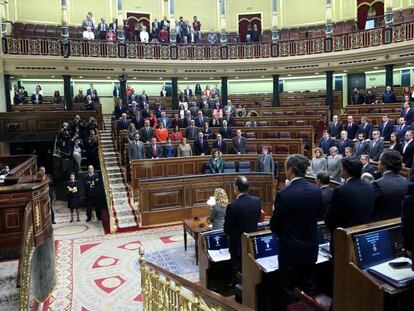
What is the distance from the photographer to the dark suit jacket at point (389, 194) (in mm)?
2809

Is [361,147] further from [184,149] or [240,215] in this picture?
[240,215]

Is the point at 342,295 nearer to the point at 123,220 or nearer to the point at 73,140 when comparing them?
the point at 123,220

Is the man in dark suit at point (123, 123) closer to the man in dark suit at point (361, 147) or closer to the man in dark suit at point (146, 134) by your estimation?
the man in dark suit at point (146, 134)

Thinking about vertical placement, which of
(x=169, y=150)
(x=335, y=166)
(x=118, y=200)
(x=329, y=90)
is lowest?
(x=118, y=200)

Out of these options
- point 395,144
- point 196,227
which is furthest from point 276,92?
point 196,227

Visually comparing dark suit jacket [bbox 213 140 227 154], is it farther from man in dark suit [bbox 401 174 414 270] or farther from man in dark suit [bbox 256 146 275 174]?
man in dark suit [bbox 401 174 414 270]

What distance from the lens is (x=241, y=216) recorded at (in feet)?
11.9

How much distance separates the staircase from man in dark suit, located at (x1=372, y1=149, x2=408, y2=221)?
19.3 ft

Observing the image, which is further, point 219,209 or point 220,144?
point 220,144

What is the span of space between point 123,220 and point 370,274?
6564mm

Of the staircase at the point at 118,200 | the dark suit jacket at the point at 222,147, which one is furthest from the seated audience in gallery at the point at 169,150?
the staircase at the point at 118,200

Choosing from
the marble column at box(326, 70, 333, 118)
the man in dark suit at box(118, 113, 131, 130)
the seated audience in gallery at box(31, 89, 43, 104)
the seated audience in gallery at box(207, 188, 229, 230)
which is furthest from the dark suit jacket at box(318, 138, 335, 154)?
the seated audience in gallery at box(31, 89, 43, 104)

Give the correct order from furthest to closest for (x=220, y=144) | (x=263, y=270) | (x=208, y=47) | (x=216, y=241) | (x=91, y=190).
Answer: (x=208, y=47) → (x=220, y=144) → (x=91, y=190) → (x=216, y=241) → (x=263, y=270)

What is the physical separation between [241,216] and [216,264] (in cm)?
110
